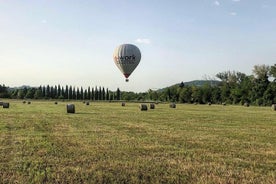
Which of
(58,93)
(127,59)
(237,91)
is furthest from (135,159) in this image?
(58,93)

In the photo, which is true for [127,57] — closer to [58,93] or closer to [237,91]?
[237,91]

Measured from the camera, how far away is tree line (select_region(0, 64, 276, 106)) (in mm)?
101000

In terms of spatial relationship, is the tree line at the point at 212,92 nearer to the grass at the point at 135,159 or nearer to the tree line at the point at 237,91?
the tree line at the point at 237,91

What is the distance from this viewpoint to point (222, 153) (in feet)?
37.7

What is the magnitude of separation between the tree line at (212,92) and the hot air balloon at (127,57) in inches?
1657

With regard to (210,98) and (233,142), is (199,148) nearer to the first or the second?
(233,142)

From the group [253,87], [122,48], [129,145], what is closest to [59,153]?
[129,145]

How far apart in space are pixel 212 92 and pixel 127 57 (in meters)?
67.4

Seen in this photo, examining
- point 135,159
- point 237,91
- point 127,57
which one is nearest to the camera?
point 135,159

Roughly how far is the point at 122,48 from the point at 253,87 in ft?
171

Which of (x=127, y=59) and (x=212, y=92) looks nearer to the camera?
(x=127, y=59)

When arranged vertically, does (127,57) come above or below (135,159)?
above

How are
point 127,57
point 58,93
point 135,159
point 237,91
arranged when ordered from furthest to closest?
point 58,93
point 237,91
point 127,57
point 135,159

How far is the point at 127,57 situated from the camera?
60688 millimetres
